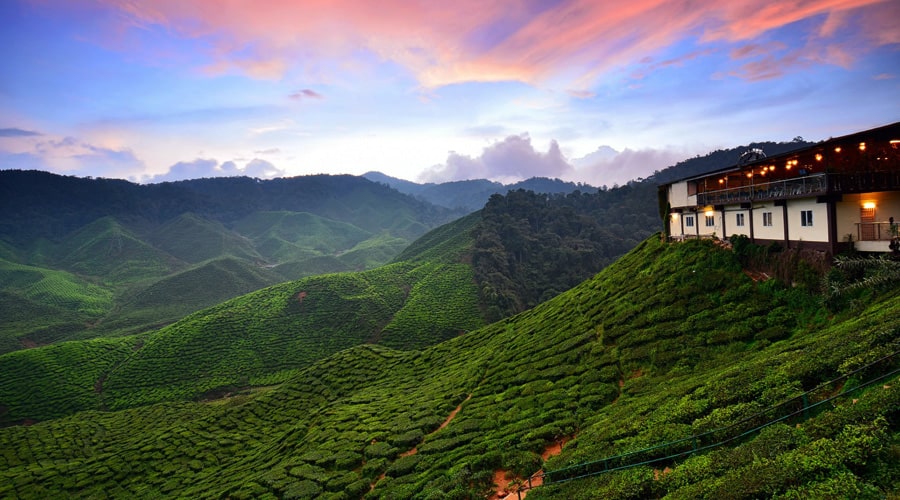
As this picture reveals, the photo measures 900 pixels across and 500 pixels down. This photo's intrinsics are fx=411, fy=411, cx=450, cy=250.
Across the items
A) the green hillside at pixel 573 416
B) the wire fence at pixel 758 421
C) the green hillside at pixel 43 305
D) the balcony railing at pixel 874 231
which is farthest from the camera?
the green hillside at pixel 43 305

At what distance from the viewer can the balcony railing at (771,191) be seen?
23.5 metres

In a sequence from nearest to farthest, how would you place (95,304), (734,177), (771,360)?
A: 1. (771,360)
2. (734,177)
3. (95,304)

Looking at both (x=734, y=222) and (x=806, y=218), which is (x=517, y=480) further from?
(x=734, y=222)

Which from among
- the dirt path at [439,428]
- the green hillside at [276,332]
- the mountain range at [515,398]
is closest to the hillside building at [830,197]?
the mountain range at [515,398]

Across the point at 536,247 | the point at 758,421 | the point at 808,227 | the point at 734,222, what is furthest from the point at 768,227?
the point at 536,247

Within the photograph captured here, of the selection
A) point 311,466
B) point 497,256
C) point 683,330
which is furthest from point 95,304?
point 683,330

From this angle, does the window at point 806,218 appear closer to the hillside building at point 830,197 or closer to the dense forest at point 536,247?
the hillside building at point 830,197

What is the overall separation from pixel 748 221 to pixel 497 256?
98.3 m

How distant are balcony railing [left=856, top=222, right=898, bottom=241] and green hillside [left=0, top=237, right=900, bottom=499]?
4574mm

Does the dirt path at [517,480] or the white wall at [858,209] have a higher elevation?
the white wall at [858,209]

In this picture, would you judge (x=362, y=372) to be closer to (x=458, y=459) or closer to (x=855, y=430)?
(x=458, y=459)

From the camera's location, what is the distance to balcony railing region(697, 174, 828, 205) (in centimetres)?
2348

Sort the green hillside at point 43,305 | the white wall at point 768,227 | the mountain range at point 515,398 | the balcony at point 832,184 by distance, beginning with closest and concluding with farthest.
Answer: the mountain range at point 515,398, the balcony at point 832,184, the white wall at point 768,227, the green hillside at point 43,305

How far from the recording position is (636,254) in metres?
43.0
